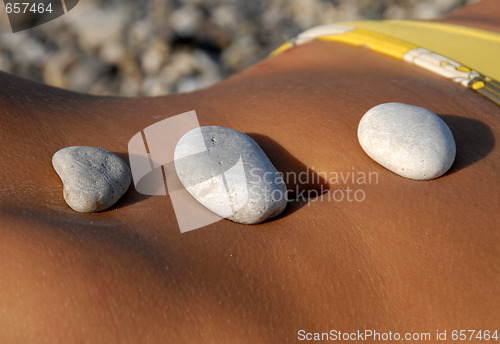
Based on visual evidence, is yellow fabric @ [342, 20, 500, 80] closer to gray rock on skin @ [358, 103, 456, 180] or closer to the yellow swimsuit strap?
the yellow swimsuit strap

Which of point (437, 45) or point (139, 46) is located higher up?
point (437, 45)

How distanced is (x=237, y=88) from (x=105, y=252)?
0.53m

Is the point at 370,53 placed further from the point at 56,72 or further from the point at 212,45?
the point at 56,72

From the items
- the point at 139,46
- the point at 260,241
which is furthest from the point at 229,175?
the point at 139,46

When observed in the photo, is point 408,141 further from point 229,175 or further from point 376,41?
point 376,41

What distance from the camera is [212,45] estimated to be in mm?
2264

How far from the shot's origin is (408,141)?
0.80 metres

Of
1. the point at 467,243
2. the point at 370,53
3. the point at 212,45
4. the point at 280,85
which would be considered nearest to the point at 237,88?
the point at 280,85

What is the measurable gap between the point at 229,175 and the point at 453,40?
72 centimetres

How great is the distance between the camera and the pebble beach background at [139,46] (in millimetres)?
2182

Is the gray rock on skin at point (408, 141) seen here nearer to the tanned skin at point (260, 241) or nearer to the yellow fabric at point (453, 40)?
the tanned skin at point (260, 241)

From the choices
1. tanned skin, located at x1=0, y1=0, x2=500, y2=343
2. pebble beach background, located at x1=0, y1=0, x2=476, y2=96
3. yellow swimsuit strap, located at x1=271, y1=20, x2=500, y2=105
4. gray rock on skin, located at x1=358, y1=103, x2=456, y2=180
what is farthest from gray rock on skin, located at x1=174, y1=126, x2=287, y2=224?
pebble beach background, located at x1=0, y1=0, x2=476, y2=96

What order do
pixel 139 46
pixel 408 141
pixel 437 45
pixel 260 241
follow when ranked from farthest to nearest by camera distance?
pixel 139 46
pixel 437 45
pixel 408 141
pixel 260 241

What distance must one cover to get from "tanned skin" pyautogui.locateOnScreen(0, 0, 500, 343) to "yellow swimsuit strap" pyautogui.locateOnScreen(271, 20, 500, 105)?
5 cm
